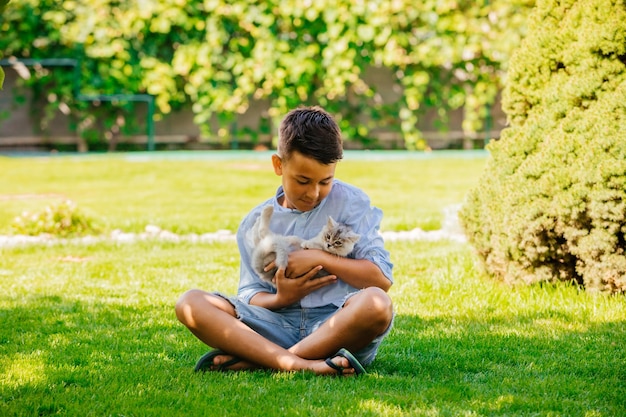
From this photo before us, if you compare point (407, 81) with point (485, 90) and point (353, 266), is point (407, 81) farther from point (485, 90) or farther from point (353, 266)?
point (353, 266)

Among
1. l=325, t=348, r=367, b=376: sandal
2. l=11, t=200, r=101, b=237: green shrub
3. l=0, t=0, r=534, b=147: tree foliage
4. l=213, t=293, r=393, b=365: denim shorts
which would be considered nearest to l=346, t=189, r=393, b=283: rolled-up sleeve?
l=213, t=293, r=393, b=365: denim shorts

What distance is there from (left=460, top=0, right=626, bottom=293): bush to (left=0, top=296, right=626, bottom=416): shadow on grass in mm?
411

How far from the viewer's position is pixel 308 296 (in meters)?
3.21

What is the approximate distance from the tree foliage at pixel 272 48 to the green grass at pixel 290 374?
6181mm

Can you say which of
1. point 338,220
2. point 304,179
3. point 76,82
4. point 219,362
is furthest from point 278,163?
point 76,82

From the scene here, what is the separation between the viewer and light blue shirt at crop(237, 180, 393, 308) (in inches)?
125

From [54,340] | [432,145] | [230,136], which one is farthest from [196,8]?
[54,340]

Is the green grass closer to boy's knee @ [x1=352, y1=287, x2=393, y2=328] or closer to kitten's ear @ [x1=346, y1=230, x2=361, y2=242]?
boy's knee @ [x1=352, y1=287, x2=393, y2=328]

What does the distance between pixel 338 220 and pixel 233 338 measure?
59 centimetres

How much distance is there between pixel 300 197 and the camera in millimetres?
3113

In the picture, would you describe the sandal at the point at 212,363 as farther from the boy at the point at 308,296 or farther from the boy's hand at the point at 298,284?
the boy's hand at the point at 298,284

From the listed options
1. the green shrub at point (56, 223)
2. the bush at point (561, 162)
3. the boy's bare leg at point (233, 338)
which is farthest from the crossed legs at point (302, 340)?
the green shrub at point (56, 223)

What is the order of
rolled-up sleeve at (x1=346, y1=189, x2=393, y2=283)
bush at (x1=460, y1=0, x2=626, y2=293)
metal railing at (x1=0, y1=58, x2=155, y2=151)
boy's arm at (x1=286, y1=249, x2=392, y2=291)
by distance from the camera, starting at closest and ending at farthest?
boy's arm at (x1=286, y1=249, x2=392, y2=291) → rolled-up sleeve at (x1=346, y1=189, x2=393, y2=283) → bush at (x1=460, y1=0, x2=626, y2=293) → metal railing at (x1=0, y1=58, x2=155, y2=151)

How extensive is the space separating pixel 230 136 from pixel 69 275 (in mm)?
8860
